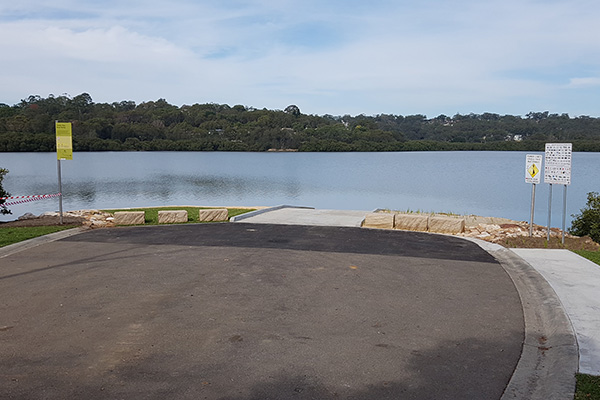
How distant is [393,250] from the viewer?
11.1m

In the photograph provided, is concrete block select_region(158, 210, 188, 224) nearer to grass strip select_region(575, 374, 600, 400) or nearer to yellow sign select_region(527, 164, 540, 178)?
yellow sign select_region(527, 164, 540, 178)

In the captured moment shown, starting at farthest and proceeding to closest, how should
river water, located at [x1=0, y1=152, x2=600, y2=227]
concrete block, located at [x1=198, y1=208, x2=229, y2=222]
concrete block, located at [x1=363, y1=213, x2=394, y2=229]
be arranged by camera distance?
1. river water, located at [x1=0, y1=152, x2=600, y2=227]
2. concrete block, located at [x1=198, y1=208, x2=229, y2=222]
3. concrete block, located at [x1=363, y1=213, x2=394, y2=229]

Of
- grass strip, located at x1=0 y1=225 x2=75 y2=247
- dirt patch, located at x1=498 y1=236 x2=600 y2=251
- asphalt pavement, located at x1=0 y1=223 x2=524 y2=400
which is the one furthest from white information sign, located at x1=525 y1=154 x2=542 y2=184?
grass strip, located at x1=0 y1=225 x2=75 y2=247

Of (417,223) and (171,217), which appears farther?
(171,217)

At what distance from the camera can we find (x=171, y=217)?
1534cm

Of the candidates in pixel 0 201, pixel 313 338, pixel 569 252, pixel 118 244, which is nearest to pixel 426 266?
pixel 569 252

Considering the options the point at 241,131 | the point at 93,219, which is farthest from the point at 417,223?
the point at 241,131

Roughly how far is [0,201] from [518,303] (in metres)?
16.2

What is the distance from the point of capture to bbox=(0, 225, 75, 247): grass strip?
39.2 ft

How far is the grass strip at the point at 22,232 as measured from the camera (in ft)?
39.2

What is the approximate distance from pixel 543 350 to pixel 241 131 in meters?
110

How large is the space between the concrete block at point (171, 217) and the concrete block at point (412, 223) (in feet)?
19.6

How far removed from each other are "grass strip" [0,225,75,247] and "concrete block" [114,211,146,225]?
1.21m

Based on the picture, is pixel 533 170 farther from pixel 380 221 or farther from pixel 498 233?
pixel 380 221
